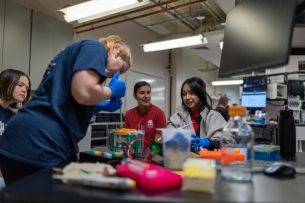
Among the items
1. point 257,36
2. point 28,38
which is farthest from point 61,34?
point 257,36

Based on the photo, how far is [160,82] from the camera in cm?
650

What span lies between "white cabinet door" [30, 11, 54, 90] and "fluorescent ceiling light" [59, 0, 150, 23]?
67 centimetres

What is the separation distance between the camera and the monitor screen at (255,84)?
4.50 metres

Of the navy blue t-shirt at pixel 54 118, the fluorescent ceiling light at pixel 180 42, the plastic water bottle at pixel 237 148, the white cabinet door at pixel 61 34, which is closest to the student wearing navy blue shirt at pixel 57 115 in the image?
the navy blue t-shirt at pixel 54 118

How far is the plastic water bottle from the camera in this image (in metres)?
0.67

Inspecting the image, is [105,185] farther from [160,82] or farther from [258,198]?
[160,82]

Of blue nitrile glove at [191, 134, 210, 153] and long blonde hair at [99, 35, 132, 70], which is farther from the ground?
long blonde hair at [99, 35, 132, 70]

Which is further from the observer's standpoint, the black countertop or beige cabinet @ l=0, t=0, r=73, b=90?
beige cabinet @ l=0, t=0, r=73, b=90

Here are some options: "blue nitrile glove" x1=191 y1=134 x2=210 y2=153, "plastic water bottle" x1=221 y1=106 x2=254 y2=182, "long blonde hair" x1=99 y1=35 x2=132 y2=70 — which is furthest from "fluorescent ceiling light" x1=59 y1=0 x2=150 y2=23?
"plastic water bottle" x1=221 y1=106 x2=254 y2=182

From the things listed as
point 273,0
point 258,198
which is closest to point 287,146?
point 273,0

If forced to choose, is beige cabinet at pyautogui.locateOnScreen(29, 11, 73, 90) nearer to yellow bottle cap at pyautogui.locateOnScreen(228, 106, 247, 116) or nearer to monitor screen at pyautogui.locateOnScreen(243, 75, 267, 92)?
yellow bottle cap at pyautogui.locateOnScreen(228, 106, 247, 116)

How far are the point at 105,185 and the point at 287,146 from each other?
1.03m

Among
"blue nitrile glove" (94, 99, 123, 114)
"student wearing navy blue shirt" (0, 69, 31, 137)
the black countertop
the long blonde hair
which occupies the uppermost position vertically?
the long blonde hair

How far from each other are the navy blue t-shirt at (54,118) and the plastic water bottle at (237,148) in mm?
450
